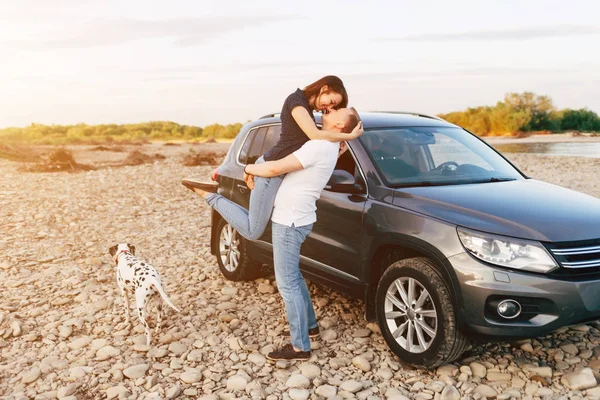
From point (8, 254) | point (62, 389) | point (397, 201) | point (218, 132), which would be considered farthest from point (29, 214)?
point (218, 132)

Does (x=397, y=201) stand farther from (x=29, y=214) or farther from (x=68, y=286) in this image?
(x=29, y=214)

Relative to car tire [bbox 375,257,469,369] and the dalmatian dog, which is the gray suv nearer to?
car tire [bbox 375,257,469,369]

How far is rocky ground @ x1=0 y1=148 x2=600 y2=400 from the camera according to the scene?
4488 millimetres

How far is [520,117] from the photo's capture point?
170 ft

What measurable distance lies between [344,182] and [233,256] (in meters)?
2.51

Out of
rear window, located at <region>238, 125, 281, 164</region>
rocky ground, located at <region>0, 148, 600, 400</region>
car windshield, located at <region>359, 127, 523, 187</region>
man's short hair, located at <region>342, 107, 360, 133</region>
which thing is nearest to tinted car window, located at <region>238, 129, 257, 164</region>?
rear window, located at <region>238, 125, 281, 164</region>

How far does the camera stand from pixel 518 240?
162 inches

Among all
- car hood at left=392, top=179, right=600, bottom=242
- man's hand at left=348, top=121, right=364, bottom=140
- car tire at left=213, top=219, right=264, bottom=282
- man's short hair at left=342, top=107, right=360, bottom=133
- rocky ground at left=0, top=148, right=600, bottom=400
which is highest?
man's short hair at left=342, top=107, right=360, bottom=133

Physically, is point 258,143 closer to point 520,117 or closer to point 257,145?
point 257,145

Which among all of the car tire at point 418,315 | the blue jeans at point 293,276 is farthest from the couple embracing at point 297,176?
the car tire at point 418,315

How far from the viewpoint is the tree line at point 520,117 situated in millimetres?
51822

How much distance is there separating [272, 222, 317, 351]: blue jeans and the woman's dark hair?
38.6 inches

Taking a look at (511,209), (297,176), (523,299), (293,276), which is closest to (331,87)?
(297,176)

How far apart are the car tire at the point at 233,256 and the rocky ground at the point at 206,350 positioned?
14 cm
